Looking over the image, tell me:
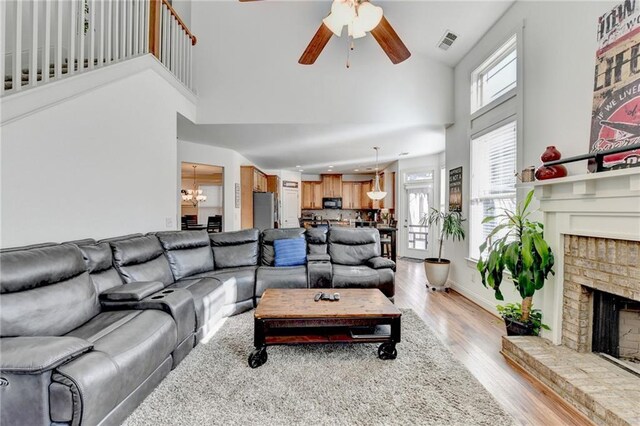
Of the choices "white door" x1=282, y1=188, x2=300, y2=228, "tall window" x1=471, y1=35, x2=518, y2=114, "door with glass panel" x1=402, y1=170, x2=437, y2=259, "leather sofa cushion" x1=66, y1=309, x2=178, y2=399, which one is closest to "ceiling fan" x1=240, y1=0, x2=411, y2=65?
"tall window" x1=471, y1=35, x2=518, y2=114

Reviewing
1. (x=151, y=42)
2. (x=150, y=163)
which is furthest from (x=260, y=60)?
(x=150, y=163)

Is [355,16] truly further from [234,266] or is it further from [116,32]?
[234,266]

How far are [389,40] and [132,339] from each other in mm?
3204

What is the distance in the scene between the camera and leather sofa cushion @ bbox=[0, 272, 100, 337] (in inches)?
58.5

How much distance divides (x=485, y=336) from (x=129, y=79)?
15.0ft

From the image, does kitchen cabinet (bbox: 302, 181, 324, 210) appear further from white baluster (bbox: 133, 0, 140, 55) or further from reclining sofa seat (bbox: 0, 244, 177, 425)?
reclining sofa seat (bbox: 0, 244, 177, 425)

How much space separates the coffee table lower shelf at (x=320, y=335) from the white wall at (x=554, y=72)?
1534mm

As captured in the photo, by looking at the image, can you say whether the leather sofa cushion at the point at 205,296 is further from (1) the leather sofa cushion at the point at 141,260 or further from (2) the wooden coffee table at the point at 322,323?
(2) the wooden coffee table at the point at 322,323

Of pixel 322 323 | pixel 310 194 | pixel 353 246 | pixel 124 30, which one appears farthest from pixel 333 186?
pixel 322 323

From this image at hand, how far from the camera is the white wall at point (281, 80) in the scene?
4.26 m

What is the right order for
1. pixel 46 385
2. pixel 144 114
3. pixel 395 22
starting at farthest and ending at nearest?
pixel 395 22, pixel 144 114, pixel 46 385

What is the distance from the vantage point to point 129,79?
2.94 metres

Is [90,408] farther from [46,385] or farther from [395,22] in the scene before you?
[395,22]

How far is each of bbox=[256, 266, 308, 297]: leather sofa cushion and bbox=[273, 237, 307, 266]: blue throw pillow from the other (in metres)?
0.31
